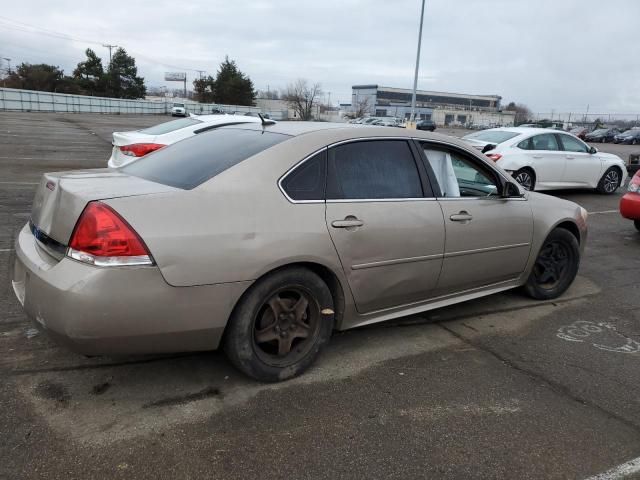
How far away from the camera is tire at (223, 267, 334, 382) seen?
117 inches

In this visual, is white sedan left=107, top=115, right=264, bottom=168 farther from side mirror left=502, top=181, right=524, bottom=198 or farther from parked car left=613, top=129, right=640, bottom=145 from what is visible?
parked car left=613, top=129, right=640, bottom=145

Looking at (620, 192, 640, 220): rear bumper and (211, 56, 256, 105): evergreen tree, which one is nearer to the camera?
(620, 192, 640, 220): rear bumper

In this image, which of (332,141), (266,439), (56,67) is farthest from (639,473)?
(56,67)

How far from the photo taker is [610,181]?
12.5 meters

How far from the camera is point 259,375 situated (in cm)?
314

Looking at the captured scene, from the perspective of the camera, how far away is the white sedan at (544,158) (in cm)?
1042

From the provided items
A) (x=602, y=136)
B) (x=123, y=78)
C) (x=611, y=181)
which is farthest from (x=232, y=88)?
(x=611, y=181)

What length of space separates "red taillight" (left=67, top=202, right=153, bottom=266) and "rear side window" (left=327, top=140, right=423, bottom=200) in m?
1.24

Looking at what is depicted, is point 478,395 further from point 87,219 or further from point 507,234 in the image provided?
point 87,219

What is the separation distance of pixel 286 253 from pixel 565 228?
10.8ft

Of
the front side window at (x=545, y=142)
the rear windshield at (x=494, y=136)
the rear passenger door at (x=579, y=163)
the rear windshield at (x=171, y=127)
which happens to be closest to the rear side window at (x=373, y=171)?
the rear windshield at (x=171, y=127)

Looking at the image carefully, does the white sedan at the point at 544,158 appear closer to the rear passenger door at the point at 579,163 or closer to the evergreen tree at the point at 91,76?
the rear passenger door at the point at 579,163

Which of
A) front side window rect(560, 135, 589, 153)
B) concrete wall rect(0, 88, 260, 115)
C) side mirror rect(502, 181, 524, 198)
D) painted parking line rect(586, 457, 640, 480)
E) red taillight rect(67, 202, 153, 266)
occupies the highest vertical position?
concrete wall rect(0, 88, 260, 115)

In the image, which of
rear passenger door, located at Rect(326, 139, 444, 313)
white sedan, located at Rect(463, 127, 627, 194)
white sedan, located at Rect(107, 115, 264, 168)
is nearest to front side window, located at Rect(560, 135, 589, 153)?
white sedan, located at Rect(463, 127, 627, 194)
